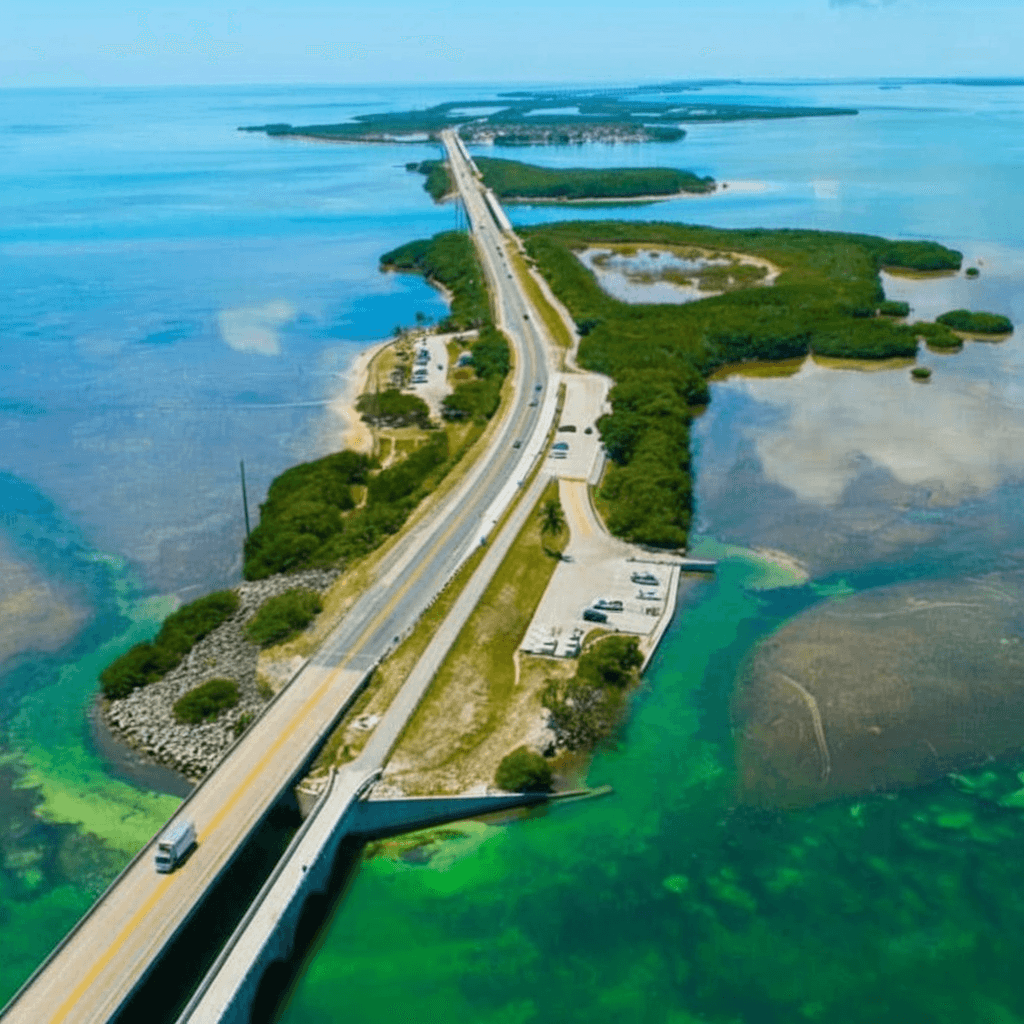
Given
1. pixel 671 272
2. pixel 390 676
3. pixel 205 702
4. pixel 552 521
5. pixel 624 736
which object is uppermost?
pixel 552 521

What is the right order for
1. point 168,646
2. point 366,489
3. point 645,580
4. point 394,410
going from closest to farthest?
1. point 168,646
2. point 645,580
3. point 366,489
4. point 394,410

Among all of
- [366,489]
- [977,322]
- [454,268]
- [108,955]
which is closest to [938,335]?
[977,322]

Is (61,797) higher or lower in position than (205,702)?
lower

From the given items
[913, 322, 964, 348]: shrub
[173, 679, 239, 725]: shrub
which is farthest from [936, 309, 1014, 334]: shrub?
[173, 679, 239, 725]: shrub

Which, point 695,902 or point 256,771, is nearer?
point 695,902

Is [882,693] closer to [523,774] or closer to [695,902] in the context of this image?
[695,902]

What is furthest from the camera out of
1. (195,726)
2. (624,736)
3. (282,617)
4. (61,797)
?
(282,617)
